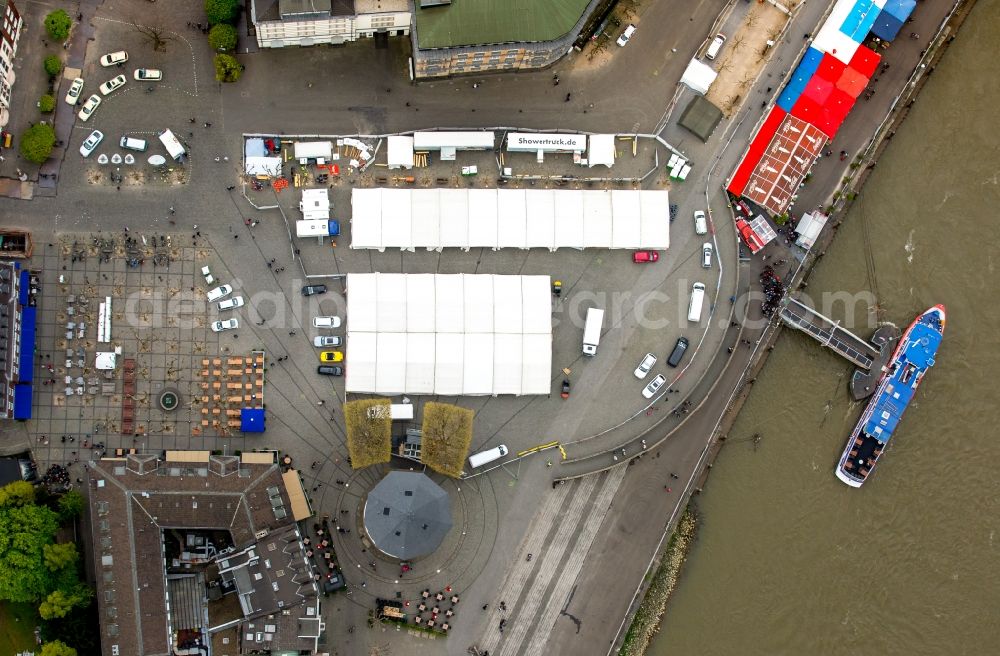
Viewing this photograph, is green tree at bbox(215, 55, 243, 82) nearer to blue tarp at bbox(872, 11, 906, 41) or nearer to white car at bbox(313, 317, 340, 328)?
white car at bbox(313, 317, 340, 328)

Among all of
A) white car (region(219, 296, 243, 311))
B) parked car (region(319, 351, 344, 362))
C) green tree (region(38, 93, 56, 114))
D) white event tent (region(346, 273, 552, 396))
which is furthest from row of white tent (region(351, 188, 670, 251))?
green tree (region(38, 93, 56, 114))

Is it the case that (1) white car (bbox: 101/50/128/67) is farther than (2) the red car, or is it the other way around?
(2) the red car

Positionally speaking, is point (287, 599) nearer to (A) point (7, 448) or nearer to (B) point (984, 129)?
(A) point (7, 448)

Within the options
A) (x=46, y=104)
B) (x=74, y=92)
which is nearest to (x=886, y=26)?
(x=74, y=92)

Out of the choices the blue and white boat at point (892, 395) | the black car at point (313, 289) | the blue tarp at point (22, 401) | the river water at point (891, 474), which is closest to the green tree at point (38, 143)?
the blue tarp at point (22, 401)

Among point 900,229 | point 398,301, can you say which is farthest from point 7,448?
point 900,229

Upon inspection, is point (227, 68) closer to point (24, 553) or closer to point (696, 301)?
point (24, 553)
